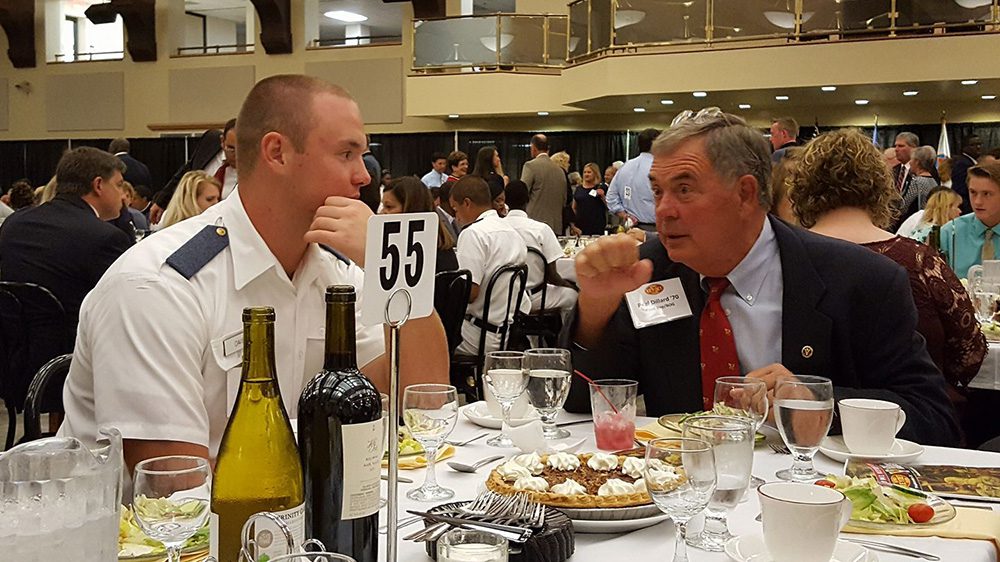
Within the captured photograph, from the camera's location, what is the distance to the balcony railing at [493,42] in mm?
13516

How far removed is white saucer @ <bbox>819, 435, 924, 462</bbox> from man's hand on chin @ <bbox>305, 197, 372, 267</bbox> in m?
0.97

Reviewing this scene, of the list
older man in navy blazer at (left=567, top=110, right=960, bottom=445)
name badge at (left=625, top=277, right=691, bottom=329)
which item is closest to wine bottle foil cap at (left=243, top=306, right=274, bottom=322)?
older man in navy blazer at (left=567, top=110, right=960, bottom=445)

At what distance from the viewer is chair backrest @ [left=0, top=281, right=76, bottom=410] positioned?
3.89 m

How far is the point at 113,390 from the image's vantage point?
1.75m

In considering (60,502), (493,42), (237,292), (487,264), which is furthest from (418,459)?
(493,42)

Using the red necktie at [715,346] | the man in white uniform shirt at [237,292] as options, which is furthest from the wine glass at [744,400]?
the man in white uniform shirt at [237,292]

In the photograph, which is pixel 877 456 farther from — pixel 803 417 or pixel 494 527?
pixel 494 527

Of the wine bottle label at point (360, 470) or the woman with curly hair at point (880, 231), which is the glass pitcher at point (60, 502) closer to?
the wine bottle label at point (360, 470)

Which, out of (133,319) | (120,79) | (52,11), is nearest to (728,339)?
(133,319)

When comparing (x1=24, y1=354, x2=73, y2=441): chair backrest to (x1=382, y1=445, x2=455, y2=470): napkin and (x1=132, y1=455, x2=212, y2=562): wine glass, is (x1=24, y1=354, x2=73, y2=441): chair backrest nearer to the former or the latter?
(x1=382, y1=445, x2=455, y2=470): napkin

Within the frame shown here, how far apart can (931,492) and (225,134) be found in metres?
4.21

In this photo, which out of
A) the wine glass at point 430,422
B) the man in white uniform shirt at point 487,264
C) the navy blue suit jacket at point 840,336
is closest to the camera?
the wine glass at point 430,422

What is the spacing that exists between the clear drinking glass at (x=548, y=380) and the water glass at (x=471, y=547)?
2.64 feet

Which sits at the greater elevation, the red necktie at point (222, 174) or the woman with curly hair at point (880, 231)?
the red necktie at point (222, 174)
